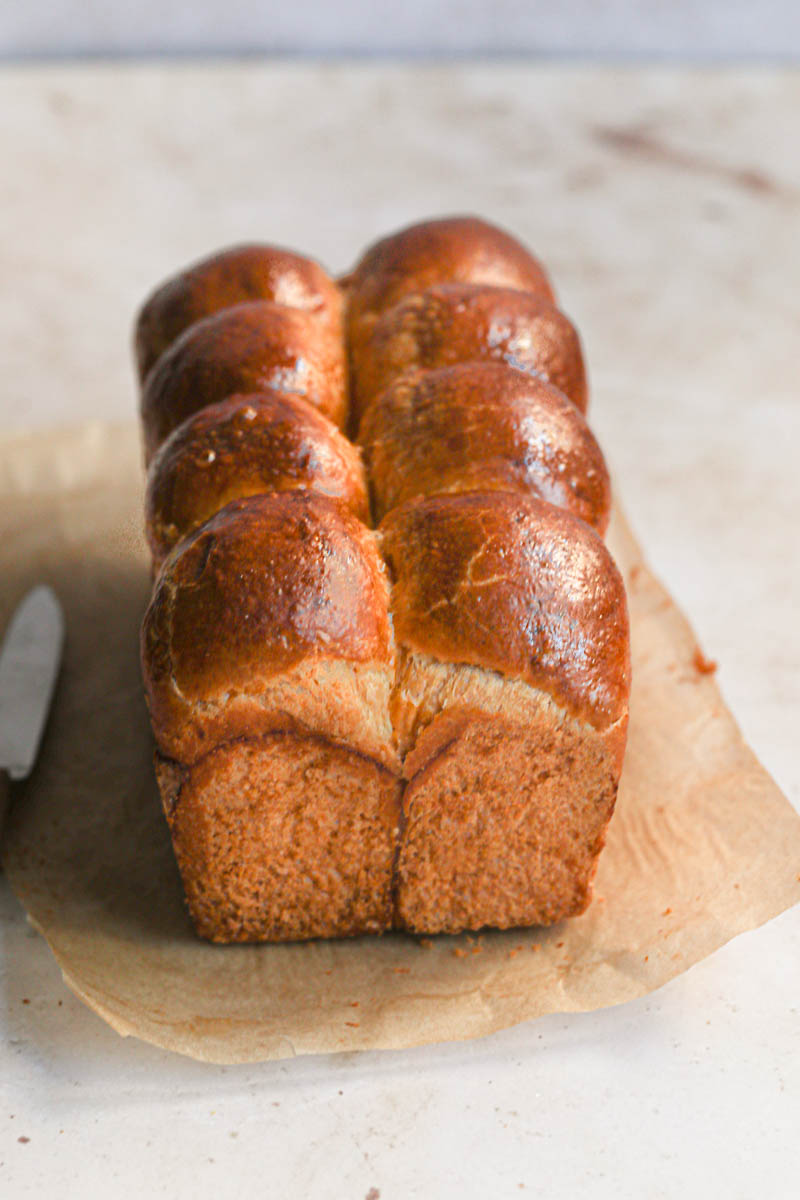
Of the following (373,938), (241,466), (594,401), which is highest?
(241,466)

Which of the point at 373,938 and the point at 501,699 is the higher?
the point at 501,699

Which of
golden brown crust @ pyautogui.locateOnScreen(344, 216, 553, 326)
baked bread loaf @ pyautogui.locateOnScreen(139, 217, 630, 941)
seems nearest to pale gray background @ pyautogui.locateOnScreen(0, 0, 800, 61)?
golden brown crust @ pyautogui.locateOnScreen(344, 216, 553, 326)

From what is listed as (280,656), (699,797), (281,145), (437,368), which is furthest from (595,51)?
(280,656)

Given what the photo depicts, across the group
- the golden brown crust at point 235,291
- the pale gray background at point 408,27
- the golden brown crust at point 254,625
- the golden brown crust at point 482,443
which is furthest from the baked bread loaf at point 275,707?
the pale gray background at point 408,27

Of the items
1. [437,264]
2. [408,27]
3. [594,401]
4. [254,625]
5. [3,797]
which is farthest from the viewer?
[408,27]

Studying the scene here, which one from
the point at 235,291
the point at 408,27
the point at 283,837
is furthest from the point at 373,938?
the point at 408,27

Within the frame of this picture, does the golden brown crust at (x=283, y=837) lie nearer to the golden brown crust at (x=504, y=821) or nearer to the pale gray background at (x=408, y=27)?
the golden brown crust at (x=504, y=821)

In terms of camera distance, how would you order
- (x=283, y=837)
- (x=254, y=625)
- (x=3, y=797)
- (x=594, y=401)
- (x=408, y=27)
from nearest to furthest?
(x=254, y=625)
(x=283, y=837)
(x=3, y=797)
(x=594, y=401)
(x=408, y=27)

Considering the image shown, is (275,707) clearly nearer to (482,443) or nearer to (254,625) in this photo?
(254,625)

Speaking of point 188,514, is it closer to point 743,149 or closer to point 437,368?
point 437,368
